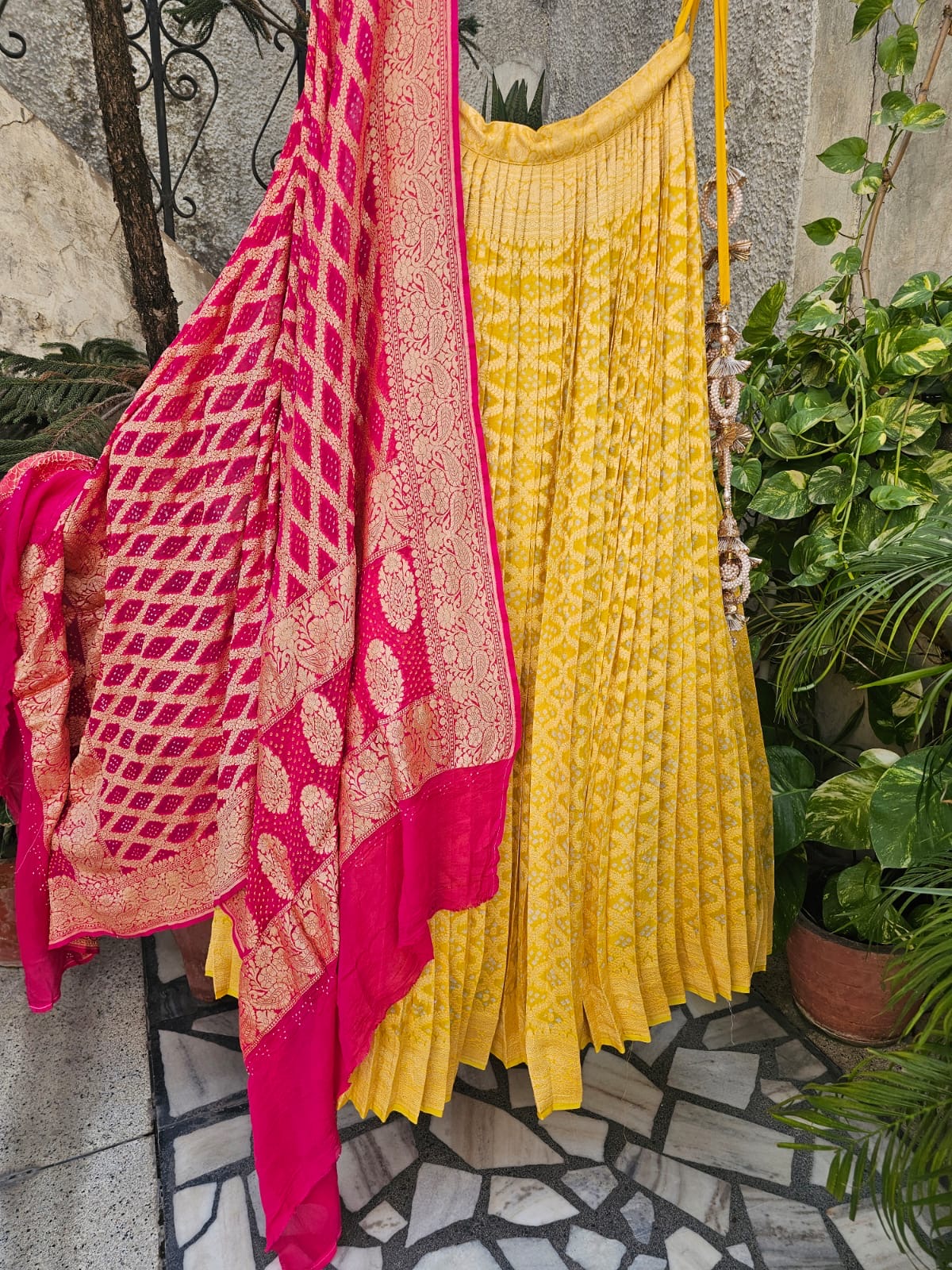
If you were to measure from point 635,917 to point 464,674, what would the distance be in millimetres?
528

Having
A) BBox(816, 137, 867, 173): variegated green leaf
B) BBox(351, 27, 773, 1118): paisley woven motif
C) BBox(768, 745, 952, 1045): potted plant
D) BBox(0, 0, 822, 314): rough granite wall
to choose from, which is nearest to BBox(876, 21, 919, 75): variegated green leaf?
BBox(816, 137, 867, 173): variegated green leaf

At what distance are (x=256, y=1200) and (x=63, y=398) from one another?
1.48 m

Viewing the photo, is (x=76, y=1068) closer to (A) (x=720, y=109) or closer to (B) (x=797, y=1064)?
(B) (x=797, y=1064)

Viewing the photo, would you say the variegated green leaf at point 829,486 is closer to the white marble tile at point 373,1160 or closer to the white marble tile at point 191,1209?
the white marble tile at point 373,1160

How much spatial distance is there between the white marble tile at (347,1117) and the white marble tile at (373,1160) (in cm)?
3

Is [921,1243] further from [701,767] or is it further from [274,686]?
[274,686]

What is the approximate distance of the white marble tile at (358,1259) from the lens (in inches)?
45.1

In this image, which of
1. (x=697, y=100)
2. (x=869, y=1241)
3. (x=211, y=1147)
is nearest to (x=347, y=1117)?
(x=211, y=1147)

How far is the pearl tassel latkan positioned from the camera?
3.88 feet

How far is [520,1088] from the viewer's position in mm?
1438

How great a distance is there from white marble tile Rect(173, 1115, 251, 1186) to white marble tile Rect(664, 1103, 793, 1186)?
26.5 inches

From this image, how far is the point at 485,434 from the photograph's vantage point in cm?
117

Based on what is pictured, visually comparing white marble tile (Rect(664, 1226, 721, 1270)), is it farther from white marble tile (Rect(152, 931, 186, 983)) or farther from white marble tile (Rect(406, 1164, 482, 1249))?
white marble tile (Rect(152, 931, 186, 983))

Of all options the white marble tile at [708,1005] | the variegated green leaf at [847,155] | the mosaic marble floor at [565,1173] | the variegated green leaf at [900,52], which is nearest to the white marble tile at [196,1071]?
the mosaic marble floor at [565,1173]
